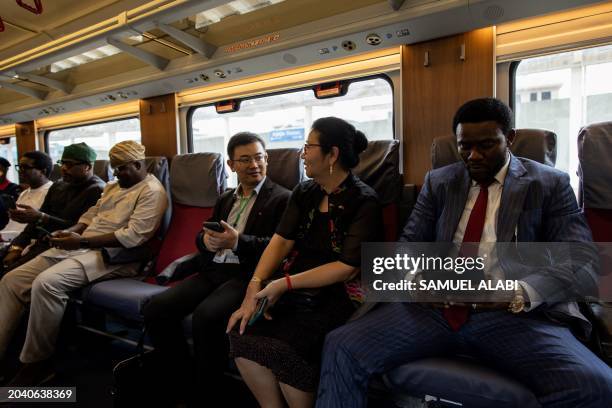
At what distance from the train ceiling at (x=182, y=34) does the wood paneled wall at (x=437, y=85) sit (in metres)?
0.14

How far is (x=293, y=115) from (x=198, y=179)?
1.45 meters

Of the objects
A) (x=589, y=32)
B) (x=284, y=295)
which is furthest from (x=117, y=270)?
(x=589, y=32)

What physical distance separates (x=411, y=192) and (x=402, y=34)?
1.24 metres

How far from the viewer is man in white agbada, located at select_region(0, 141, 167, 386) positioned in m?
2.47

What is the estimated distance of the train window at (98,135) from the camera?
542 centimetres

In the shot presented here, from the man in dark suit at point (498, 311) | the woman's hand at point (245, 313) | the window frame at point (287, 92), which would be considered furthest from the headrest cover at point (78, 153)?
the man in dark suit at point (498, 311)

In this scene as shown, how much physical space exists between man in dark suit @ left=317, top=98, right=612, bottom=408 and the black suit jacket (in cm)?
86

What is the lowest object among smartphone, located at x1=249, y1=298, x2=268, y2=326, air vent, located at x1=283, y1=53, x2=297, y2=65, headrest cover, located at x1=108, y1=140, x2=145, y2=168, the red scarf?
smartphone, located at x1=249, y1=298, x2=268, y2=326

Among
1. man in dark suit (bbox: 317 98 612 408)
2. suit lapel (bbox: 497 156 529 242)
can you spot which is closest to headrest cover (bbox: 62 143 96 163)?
man in dark suit (bbox: 317 98 612 408)

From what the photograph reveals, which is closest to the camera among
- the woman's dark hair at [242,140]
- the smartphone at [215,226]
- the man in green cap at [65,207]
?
the smartphone at [215,226]

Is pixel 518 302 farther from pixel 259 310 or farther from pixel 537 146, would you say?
pixel 259 310

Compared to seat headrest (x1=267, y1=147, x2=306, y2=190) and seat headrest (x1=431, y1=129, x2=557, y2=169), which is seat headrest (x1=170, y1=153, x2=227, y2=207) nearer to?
seat headrest (x1=267, y1=147, x2=306, y2=190)

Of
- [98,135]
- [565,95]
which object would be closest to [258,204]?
[565,95]

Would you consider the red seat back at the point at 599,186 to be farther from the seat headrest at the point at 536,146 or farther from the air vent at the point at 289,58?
the air vent at the point at 289,58
